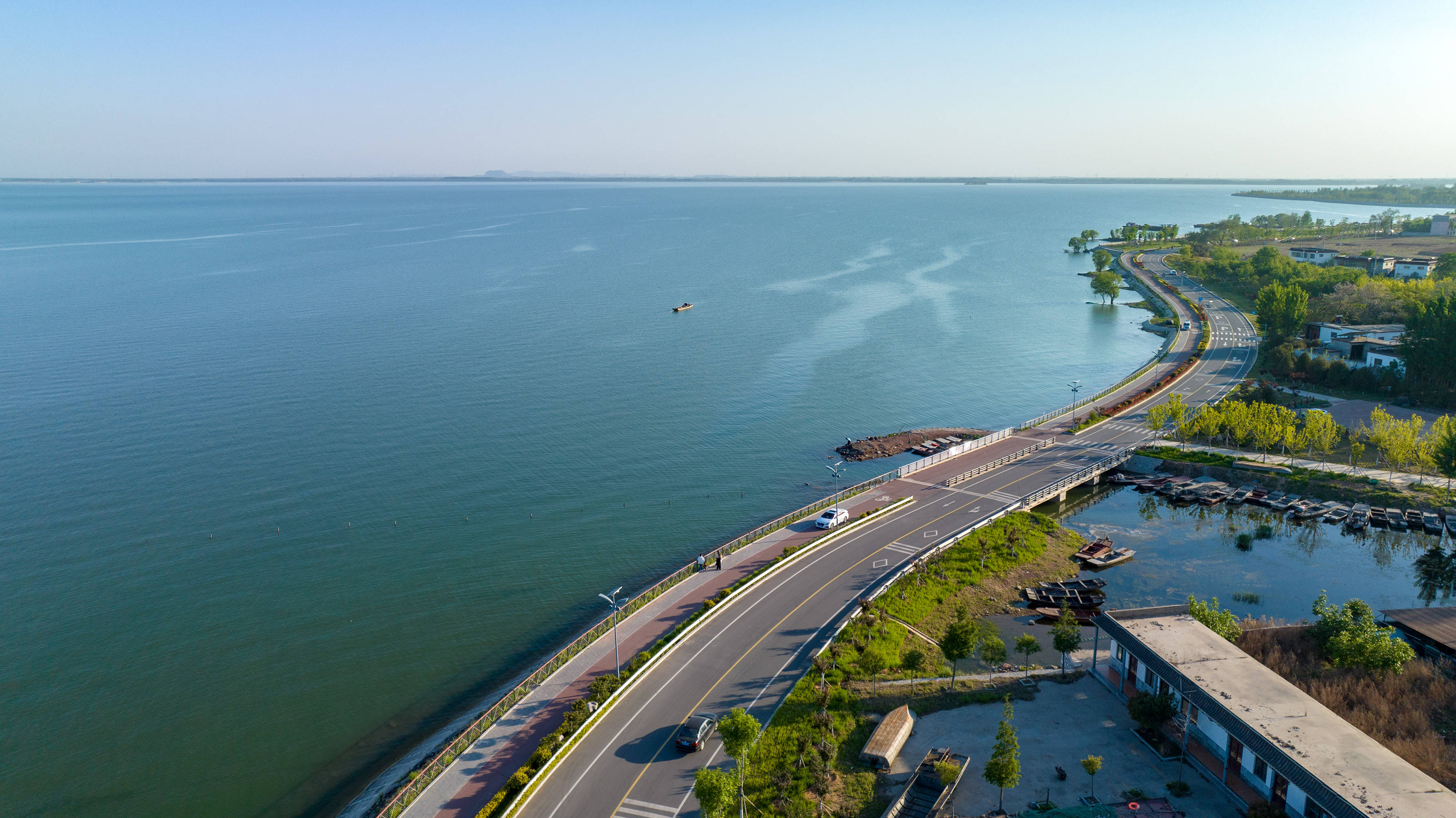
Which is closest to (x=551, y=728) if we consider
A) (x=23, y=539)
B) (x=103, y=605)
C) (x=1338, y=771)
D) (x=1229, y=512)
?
(x=1338, y=771)

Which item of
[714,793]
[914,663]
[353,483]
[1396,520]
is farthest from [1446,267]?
[353,483]

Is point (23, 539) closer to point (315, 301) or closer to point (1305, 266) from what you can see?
point (315, 301)

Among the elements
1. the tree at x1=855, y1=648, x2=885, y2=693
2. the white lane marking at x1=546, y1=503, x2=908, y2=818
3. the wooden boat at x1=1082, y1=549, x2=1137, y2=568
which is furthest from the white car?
the wooden boat at x1=1082, y1=549, x2=1137, y2=568

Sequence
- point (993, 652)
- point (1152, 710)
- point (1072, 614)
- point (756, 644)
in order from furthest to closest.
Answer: point (1072, 614)
point (756, 644)
point (993, 652)
point (1152, 710)

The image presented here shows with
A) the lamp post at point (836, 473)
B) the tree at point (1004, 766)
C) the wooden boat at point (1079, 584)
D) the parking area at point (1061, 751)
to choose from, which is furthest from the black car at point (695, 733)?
the wooden boat at point (1079, 584)

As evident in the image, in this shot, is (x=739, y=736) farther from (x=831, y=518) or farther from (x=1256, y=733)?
(x=831, y=518)

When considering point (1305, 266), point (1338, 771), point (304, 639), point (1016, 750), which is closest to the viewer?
point (1338, 771)
